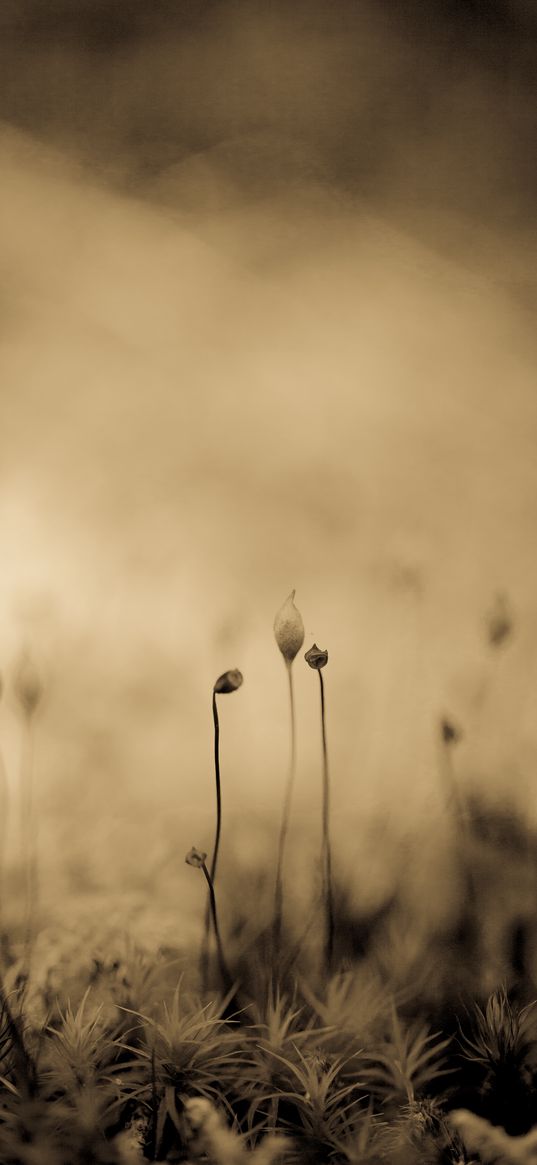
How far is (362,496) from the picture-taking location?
121cm

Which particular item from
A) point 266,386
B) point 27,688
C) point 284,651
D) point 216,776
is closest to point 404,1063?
point 216,776

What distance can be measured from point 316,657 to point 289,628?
5cm

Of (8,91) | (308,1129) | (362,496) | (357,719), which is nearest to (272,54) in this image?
(8,91)

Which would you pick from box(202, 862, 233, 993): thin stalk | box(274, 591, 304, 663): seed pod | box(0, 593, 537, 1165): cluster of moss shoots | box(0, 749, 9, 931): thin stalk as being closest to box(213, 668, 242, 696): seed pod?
box(0, 593, 537, 1165): cluster of moss shoots

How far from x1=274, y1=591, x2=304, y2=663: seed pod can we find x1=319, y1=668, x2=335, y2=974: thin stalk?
0.06 metres

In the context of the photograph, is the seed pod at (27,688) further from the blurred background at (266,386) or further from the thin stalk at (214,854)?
the thin stalk at (214,854)

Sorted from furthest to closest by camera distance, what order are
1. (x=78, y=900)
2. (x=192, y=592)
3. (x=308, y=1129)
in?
(x=192, y=592)
(x=78, y=900)
(x=308, y=1129)

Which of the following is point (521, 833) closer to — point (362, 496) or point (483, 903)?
point (483, 903)

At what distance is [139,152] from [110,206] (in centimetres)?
9

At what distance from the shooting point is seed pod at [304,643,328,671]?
1033 mm

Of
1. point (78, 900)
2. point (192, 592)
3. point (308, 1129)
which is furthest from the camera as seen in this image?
point (192, 592)

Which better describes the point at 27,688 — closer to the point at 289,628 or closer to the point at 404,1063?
the point at 289,628

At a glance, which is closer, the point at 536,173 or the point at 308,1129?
the point at 308,1129

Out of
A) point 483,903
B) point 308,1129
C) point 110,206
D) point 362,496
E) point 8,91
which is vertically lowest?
point 308,1129
